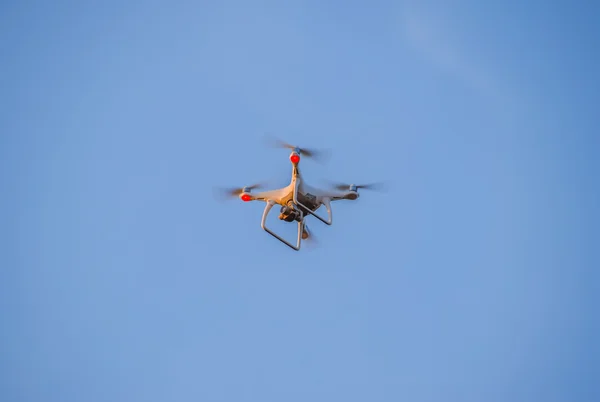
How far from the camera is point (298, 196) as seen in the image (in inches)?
1101

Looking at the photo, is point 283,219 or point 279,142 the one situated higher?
point 279,142

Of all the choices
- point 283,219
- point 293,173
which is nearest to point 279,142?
point 293,173

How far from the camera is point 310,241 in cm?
3106

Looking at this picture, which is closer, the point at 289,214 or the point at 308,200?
the point at 289,214

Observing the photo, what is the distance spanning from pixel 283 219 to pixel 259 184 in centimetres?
216

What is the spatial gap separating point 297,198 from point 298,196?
91 mm

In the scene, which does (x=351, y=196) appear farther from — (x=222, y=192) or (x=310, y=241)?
(x=222, y=192)

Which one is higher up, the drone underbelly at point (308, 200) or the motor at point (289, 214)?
the drone underbelly at point (308, 200)

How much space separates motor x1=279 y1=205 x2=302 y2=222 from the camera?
92.1 ft

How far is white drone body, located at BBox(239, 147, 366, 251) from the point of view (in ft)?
90.0

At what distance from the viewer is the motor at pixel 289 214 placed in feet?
92.1

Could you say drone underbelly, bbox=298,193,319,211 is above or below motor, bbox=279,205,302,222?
above

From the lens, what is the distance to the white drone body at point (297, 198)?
90.0ft

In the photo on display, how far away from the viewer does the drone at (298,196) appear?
27219 mm
